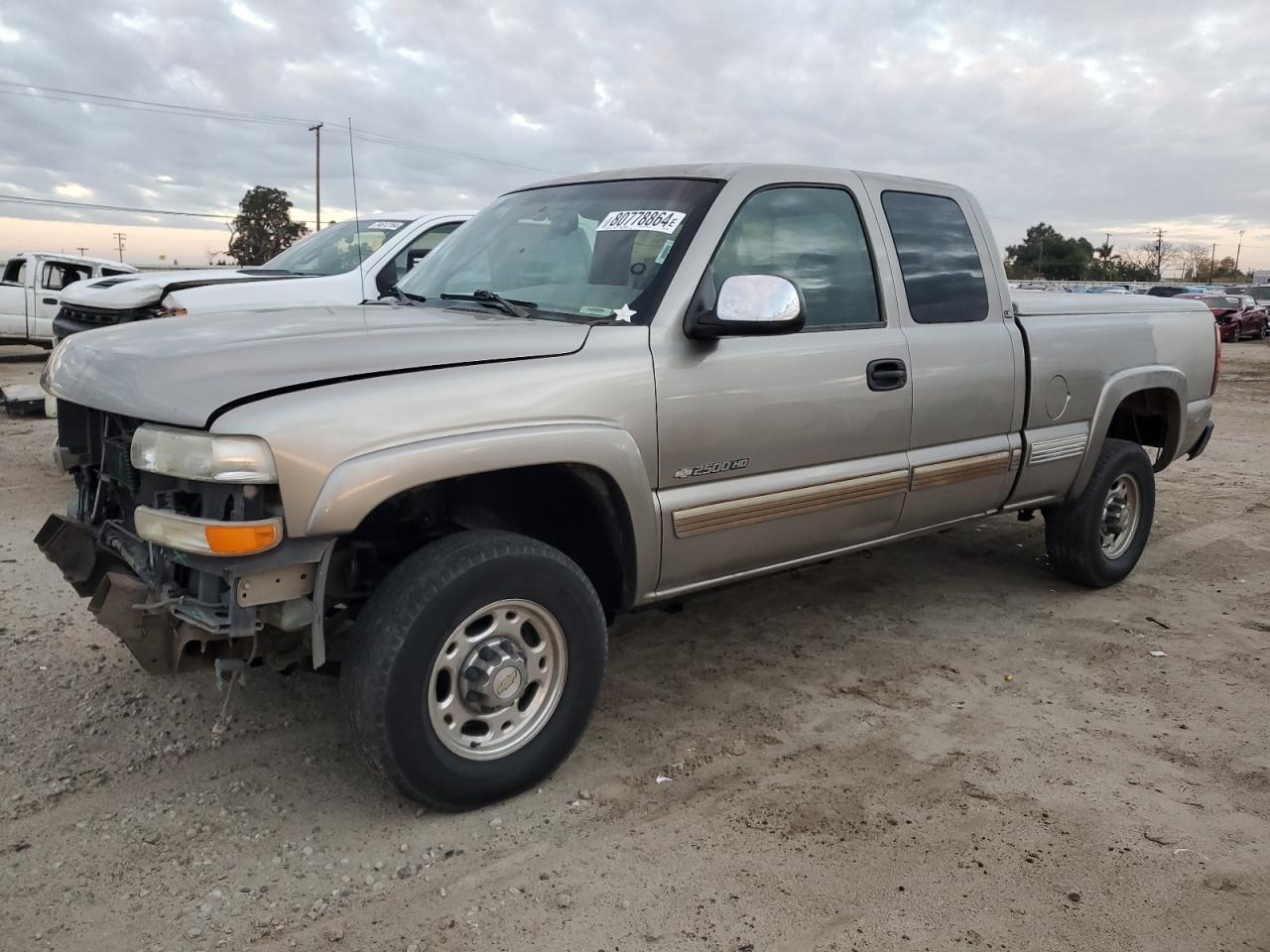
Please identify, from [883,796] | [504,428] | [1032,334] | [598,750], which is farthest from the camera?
[1032,334]

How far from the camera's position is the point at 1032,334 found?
4.50 meters

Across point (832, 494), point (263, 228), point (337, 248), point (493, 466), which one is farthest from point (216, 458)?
point (263, 228)

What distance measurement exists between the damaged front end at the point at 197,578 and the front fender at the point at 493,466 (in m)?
0.15

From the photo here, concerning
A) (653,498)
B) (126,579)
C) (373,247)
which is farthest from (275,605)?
(373,247)

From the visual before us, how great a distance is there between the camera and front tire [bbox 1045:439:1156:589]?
5.03 meters

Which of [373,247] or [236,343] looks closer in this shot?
[236,343]

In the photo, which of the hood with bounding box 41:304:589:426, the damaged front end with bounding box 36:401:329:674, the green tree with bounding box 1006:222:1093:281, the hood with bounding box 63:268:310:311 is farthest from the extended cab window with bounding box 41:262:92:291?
the green tree with bounding box 1006:222:1093:281

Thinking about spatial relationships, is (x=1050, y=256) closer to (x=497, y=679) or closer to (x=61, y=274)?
(x=61, y=274)

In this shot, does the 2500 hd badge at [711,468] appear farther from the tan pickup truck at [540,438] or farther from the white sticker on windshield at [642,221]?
the white sticker on windshield at [642,221]

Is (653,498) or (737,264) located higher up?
(737,264)

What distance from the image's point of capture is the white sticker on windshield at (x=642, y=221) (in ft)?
11.3

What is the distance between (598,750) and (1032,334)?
8.96 ft

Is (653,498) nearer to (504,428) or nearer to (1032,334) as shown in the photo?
(504,428)

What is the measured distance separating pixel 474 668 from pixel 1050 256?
84.3 m
